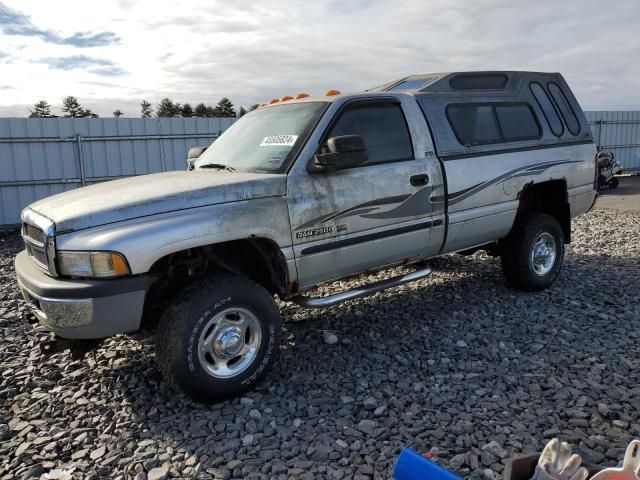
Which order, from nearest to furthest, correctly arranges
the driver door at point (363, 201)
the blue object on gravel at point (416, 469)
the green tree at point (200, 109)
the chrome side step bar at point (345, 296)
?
the blue object on gravel at point (416, 469), the driver door at point (363, 201), the chrome side step bar at point (345, 296), the green tree at point (200, 109)

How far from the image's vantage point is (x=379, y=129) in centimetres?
445

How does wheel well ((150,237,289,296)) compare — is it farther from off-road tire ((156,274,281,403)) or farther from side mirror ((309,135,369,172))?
side mirror ((309,135,369,172))

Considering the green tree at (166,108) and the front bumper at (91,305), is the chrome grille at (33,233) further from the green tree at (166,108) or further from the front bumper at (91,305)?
the green tree at (166,108)

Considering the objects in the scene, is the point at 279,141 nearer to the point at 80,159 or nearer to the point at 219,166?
the point at 219,166

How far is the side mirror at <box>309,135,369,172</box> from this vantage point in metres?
3.76

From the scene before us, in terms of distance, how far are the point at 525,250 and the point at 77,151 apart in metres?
9.59

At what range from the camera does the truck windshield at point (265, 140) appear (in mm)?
4055

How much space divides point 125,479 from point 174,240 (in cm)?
131

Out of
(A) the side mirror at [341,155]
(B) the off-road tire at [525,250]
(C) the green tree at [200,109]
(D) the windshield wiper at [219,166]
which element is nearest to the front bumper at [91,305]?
(D) the windshield wiper at [219,166]

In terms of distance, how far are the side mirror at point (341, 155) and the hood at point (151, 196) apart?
11.2 inches

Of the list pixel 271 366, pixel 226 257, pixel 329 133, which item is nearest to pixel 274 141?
pixel 329 133

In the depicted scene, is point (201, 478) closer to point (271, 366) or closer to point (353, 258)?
point (271, 366)

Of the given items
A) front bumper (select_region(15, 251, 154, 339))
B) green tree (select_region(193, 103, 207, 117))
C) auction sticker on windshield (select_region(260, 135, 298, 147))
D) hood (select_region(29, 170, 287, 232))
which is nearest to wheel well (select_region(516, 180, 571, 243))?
auction sticker on windshield (select_region(260, 135, 298, 147))

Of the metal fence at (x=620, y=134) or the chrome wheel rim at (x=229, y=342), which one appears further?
the metal fence at (x=620, y=134)
